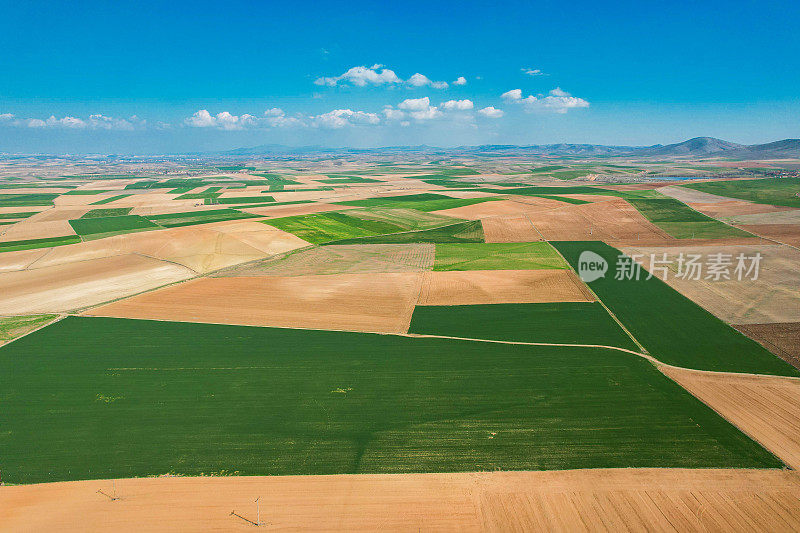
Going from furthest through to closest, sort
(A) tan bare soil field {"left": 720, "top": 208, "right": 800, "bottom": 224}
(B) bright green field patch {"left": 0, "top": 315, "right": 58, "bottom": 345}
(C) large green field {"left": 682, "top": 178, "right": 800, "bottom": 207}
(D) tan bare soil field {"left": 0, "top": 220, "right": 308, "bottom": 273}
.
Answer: (C) large green field {"left": 682, "top": 178, "right": 800, "bottom": 207} < (A) tan bare soil field {"left": 720, "top": 208, "right": 800, "bottom": 224} < (D) tan bare soil field {"left": 0, "top": 220, "right": 308, "bottom": 273} < (B) bright green field patch {"left": 0, "top": 315, "right": 58, "bottom": 345}

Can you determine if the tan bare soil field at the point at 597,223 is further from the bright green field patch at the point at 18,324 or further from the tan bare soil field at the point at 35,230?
the tan bare soil field at the point at 35,230

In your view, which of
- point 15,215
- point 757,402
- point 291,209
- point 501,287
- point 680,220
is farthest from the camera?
point 291,209

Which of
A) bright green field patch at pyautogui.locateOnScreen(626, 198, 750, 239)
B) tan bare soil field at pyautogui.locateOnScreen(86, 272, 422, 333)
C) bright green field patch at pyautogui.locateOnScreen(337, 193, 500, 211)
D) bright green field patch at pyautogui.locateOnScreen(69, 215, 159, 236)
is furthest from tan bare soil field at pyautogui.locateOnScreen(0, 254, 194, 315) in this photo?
bright green field patch at pyautogui.locateOnScreen(626, 198, 750, 239)

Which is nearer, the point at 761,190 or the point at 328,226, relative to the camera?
the point at 328,226

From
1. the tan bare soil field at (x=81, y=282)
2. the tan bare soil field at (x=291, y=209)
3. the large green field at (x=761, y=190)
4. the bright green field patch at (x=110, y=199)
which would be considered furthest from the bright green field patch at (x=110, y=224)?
the large green field at (x=761, y=190)

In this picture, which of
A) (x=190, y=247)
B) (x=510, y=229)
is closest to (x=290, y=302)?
(x=190, y=247)

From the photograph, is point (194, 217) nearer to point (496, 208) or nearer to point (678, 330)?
point (496, 208)

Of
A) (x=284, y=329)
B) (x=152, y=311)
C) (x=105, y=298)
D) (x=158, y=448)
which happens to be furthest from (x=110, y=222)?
(x=158, y=448)

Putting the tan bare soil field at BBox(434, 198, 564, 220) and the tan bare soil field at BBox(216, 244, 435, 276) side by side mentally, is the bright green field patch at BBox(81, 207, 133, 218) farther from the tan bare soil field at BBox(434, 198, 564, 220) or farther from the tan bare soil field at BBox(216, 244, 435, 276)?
the tan bare soil field at BBox(434, 198, 564, 220)
